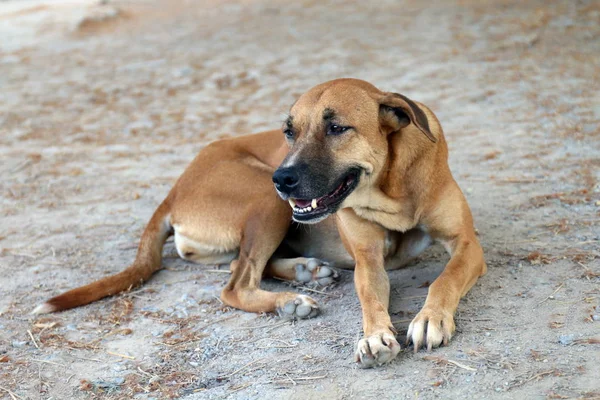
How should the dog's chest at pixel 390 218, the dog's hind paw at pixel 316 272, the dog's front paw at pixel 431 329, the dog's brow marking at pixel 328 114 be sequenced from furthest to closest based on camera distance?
the dog's hind paw at pixel 316 272 → the dog's chest at pixel 390 218 → the dog's brow marking at pixel 328 114 → the dog's front paw at pixel 431 329

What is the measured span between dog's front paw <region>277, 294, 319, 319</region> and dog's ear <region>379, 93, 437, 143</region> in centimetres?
99

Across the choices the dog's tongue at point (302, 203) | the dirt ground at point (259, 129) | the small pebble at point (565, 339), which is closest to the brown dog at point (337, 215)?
the dog's tongue at point (302, 203)

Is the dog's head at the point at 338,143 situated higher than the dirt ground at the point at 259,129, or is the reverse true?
the dog's head at the point at 338,143

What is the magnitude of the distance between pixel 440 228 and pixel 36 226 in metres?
3.18

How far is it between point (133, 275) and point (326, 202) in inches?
56.5

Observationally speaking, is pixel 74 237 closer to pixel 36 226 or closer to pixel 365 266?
pixel 36 226

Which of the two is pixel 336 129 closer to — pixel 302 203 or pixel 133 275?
pixel 302 203

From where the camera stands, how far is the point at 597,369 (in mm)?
2928

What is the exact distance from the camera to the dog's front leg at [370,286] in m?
3.23

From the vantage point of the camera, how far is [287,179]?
3.66 metres

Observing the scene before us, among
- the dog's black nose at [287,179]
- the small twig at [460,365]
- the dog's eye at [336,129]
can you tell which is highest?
the dog's eye at [336,129]

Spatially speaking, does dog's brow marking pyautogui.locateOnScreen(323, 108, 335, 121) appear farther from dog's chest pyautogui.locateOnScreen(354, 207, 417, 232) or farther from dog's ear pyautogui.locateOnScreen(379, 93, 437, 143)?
dog's chest pyautogui.locateOnScreen(354, 207, 417, 232)

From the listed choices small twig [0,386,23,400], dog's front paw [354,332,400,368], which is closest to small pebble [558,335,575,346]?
dog's front paw [354,332,400,368]

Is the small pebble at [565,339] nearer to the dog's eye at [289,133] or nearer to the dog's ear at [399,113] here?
the dog's ear at [399,113]
